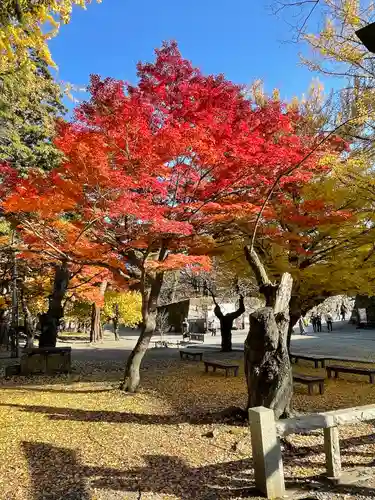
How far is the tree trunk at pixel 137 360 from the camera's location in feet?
30.3

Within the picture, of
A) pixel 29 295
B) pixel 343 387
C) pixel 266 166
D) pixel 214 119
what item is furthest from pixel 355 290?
pixel 29 295

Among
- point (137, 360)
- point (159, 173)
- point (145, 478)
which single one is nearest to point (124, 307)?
point (137, 360)

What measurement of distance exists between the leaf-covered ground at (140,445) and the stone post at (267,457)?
0.75ft

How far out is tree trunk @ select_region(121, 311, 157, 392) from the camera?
9227 mm

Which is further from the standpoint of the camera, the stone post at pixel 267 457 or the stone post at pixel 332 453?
the stone post at pixel 332 453

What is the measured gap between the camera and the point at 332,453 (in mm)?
4262

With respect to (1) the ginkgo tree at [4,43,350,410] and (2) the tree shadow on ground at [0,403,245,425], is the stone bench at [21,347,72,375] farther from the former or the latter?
(2) the tree shadow on ground at [0,403,245,425]

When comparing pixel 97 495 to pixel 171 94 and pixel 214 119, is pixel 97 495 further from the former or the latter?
pixel 171 94

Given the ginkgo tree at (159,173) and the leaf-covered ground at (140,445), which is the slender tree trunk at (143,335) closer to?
the ginkgo tree at (159,173)

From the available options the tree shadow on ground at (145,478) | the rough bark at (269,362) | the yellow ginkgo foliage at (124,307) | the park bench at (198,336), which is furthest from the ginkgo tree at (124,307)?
the tree shadow on ground at (145,478)

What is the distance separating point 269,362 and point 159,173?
14.1 feet

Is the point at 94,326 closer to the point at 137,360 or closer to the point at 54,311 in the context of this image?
the point at 54,311

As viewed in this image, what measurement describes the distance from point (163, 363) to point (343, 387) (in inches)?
310

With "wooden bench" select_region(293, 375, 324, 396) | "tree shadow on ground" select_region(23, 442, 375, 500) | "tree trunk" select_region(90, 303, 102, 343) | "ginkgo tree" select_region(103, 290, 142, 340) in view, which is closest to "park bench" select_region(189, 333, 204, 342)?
"ginkgo tree" select_region(103, 290, 142, 340)
